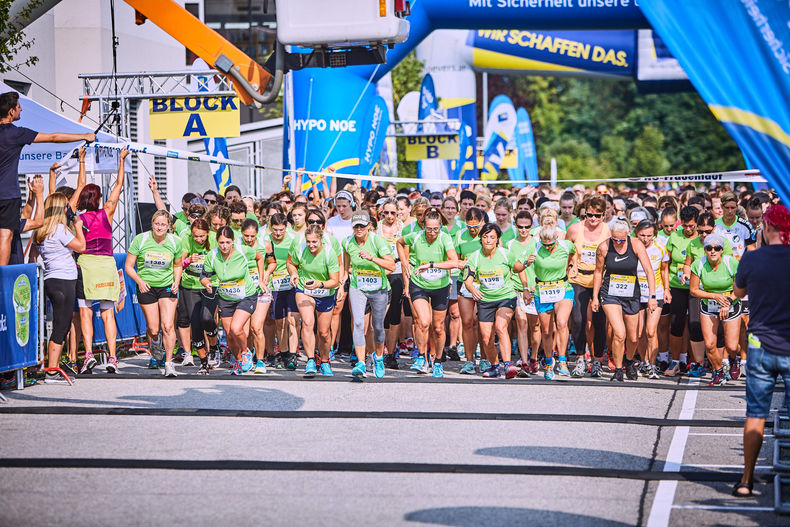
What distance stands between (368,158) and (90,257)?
874 cm

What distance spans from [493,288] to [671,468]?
475 centimetres

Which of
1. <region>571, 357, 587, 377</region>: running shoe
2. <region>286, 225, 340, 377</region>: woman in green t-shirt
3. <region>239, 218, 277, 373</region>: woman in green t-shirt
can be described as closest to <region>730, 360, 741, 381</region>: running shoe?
<region>571, 357, 587, 377</region>: running shoe

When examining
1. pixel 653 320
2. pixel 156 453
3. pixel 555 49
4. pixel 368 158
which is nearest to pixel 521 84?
pixel 555 49

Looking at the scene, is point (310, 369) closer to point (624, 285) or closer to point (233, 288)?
point (233, 288)

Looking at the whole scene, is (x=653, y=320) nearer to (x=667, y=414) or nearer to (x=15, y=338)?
(x=667, y=414)

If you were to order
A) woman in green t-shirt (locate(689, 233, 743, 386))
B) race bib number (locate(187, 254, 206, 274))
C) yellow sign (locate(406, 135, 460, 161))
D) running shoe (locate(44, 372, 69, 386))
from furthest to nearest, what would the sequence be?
yellow sign (locate(406, 135, 460, 161)) → race bib number (locate(187, 254, 206, 274)) → woman in green t-shirt (locate(689, 233, 743, 386)) → running shoe (locate(44, 372, 69, 386))

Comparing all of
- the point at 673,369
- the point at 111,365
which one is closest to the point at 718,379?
the point at 673,369

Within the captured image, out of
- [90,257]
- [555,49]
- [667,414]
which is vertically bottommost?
[667,414]

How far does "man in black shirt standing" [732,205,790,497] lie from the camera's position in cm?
689

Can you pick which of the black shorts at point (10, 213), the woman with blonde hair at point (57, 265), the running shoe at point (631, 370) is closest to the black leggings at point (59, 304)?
the woman with blonde hair at point (57, 265)

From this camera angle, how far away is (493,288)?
40.2 feet

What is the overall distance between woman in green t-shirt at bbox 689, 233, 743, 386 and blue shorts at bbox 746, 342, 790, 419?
4.89 m

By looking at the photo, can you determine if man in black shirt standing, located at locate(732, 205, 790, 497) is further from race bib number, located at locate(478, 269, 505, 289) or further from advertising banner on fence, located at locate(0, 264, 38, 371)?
advertising banner on fence, located at locate(0, 264, 38, 371)

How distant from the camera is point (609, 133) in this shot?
80.2m
